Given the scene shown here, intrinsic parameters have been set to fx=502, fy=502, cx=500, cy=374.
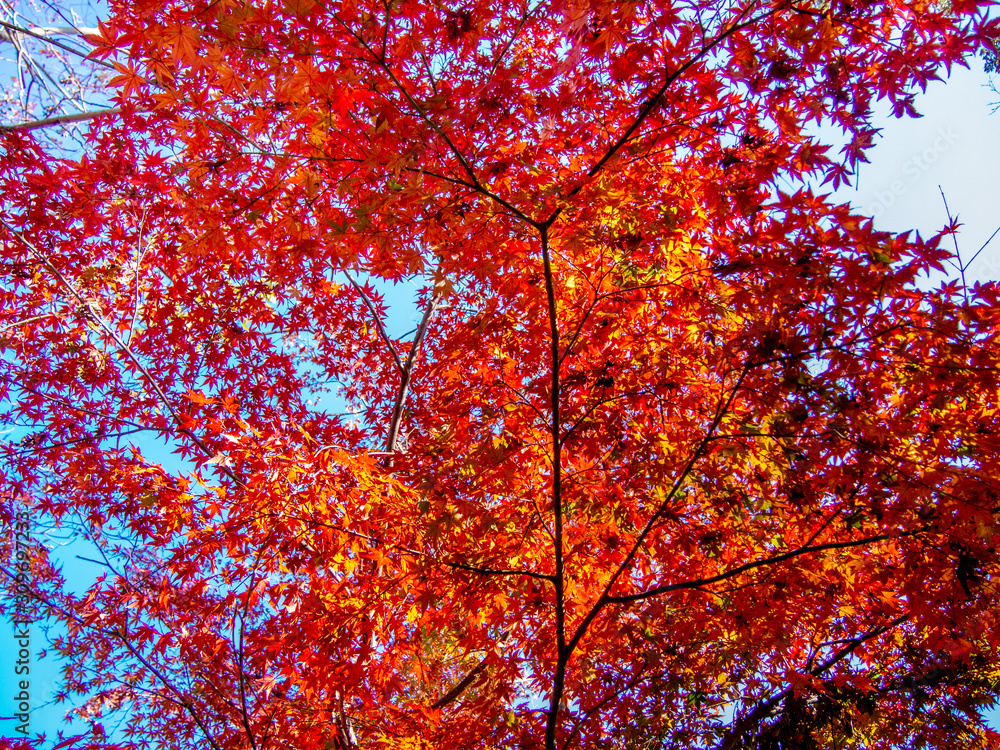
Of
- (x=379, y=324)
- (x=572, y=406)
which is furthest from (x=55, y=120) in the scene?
(x=572, y=406)

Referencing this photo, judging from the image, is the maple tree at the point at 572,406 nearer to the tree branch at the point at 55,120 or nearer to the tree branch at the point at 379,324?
the tree branch at the point at 55,120

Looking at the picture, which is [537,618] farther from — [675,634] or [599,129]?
[599,129]

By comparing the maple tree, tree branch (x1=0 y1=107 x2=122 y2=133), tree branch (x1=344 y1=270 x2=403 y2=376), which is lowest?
the maple tree

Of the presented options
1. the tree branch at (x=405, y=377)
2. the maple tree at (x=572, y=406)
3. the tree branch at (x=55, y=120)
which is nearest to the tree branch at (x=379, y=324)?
the tree branch at (x=405, y=377)

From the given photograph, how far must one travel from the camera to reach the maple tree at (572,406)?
2564 millimetres

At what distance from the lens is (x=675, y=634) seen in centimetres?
364

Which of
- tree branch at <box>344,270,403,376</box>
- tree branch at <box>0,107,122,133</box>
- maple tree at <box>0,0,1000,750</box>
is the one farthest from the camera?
tree branch at <box>344,270,403,376</box>

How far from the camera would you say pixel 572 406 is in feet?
10.2

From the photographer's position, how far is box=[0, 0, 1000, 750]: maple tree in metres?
2.56

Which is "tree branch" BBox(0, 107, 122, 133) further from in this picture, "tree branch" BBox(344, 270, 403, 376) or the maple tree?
"tree branch" BBox(344, 270, 403, 376)

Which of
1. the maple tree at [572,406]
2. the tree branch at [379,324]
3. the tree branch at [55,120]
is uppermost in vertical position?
the tree branch at [55,120]

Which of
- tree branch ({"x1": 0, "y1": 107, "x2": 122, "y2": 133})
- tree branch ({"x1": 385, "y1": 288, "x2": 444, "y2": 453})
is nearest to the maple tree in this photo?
tree branch ({"x1": 0, "y1": 107, "x2": 122, "y2": 133})

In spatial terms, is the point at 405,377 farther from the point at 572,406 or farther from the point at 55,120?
the point at 55,120

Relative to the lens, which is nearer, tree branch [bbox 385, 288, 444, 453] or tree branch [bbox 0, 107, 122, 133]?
tree branch [bbox 0, 107, 122, 133]
